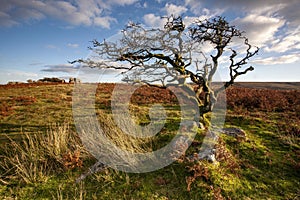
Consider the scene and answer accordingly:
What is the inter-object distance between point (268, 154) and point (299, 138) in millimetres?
2646

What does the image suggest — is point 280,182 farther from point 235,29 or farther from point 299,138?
point 235,29

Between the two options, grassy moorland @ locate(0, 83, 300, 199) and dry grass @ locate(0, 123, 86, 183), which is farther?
dry grass @ locate(0, 123, 86, 183)

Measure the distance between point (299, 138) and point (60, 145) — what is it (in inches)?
386

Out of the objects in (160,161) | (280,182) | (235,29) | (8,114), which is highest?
(235,29)

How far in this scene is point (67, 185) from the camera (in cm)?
599

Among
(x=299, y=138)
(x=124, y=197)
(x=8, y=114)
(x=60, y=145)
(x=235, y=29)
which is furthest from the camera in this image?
(x=8, y=114)

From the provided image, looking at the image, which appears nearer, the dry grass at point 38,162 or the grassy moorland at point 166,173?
the grassy moorland at point 166,173

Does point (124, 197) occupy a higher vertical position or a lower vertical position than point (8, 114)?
lower

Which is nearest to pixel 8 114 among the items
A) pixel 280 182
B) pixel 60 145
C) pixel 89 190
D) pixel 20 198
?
pixel 60 145

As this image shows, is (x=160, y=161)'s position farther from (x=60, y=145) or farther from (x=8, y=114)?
(x=8, y=114)

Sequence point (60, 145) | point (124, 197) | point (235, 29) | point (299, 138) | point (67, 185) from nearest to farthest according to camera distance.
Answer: point (124, 197) < point (67, 185) < point (60, 145) < point (235, 29) < point (299, 138)

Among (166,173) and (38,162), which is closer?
(166,173)

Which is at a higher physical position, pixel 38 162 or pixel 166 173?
pixel 38 162

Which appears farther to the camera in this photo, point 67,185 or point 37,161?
point 37,161
